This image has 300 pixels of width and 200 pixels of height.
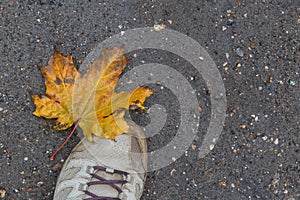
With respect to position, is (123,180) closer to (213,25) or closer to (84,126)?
(84,126)

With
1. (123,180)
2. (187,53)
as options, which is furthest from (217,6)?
(123,180)

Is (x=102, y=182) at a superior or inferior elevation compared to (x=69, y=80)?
inferior

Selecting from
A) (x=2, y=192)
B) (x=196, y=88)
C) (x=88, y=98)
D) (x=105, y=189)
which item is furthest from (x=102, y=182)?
(x=196, y=88)

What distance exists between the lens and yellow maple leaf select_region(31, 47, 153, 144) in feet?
8.04

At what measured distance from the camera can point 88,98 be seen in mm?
2451

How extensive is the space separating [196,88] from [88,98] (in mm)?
621

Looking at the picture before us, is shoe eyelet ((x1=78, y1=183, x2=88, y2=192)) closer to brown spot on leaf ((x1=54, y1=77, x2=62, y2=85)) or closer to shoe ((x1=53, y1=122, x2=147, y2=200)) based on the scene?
shoe ((x1=53, y1=122, x2=147, y2=200))

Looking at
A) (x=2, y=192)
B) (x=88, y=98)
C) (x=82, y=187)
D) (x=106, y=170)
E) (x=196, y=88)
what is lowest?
Result: (x=2, y=192)

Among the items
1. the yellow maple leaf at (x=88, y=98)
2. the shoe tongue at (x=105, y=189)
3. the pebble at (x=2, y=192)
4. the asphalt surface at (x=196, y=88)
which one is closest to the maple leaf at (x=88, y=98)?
the yellow maple leaf at (x=88, y=98)

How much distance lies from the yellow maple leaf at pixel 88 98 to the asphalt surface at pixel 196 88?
0.10 metres

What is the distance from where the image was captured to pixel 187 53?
8.71ft

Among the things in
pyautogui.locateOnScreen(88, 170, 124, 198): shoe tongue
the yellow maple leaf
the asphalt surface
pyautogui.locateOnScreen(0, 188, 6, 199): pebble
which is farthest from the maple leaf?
pyautogui.locateOnScreen(0, 188, 6, 199): pebble

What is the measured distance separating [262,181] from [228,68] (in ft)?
2.19

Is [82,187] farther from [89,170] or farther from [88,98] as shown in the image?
[88,98]
